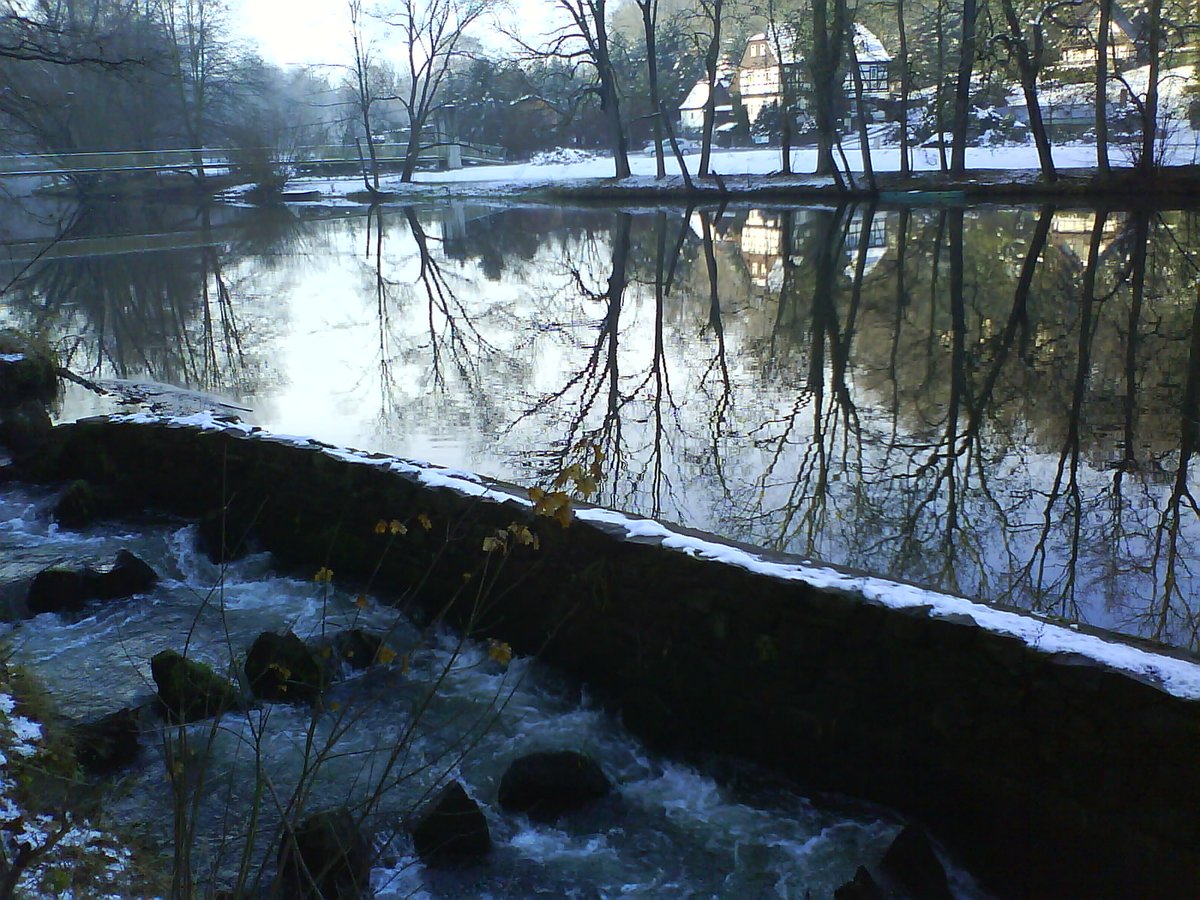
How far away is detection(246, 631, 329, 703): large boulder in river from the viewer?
5.39m

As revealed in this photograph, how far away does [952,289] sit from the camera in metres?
15.4

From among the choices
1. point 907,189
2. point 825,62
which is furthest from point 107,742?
point 907,189

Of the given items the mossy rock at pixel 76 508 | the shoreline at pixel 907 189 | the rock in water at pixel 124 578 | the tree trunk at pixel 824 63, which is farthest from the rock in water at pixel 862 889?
the tree trunk at pixel 824 63

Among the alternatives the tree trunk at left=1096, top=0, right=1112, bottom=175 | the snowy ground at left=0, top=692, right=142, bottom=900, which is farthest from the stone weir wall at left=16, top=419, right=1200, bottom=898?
the tree trunk at left=1096, top=0, right=1112, bottom=175

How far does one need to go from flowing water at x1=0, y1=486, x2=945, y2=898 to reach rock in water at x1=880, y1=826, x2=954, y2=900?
172mm

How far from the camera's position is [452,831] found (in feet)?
14.0

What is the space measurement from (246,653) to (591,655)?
1.94m

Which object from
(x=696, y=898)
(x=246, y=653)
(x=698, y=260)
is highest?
(x=698, y=260)

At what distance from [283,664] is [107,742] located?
2.90ft

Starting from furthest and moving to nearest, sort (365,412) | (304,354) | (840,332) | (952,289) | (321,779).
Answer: (952,289)
(304,354)
(840,332)
(365,412)
(321,779)

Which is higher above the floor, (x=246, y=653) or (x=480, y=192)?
(x=480, y=192)

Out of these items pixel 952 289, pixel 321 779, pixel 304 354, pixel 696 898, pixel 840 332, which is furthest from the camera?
pixel 952 289

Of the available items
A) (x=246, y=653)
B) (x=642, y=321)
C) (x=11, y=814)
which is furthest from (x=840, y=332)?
(x=11, y=814)

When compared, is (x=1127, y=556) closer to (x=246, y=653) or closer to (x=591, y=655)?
(x=591, y=655)
